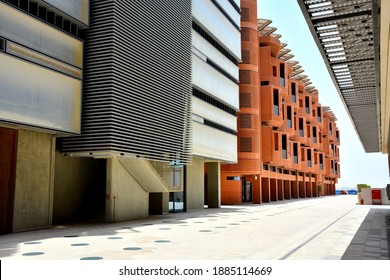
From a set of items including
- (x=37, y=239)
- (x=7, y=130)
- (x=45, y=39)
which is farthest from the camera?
(x=45, y=39)

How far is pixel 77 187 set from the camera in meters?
20.4

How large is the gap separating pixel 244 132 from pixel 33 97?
2762 cm

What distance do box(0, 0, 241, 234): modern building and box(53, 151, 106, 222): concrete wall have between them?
55mm

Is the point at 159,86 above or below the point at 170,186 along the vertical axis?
above

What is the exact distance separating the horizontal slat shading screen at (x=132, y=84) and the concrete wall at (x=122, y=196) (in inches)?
63.5

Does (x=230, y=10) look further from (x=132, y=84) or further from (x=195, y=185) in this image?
(x=132, y=84)

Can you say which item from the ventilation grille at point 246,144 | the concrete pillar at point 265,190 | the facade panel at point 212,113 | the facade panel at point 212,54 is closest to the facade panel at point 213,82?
the facade panel at point 212,54

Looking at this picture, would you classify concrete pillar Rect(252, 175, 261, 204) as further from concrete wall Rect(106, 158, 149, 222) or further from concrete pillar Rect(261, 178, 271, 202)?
concrete wall Rect(106, 158, 149, 222)

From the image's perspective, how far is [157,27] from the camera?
21.2 m

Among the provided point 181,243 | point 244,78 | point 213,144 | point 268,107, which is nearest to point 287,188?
point 268,107

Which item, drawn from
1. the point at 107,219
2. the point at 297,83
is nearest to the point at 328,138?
the point at 297,83

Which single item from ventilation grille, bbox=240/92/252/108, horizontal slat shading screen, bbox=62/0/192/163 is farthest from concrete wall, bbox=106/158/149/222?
ventilation grille, bbox=240/92/252/108

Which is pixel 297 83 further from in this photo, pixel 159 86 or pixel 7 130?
pixel 7 130

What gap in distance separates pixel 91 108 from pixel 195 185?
13.9 m
